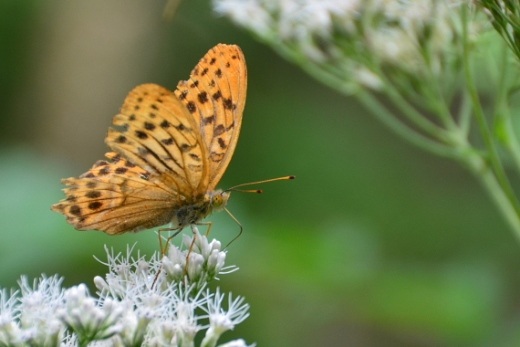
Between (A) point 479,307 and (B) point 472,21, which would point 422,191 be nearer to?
(A) point 479,307

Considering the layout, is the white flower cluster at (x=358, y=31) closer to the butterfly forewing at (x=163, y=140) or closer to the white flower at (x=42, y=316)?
the butterfly forewing at (x=163, y=140)

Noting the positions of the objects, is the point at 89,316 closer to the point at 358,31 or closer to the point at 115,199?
the point at 115,199

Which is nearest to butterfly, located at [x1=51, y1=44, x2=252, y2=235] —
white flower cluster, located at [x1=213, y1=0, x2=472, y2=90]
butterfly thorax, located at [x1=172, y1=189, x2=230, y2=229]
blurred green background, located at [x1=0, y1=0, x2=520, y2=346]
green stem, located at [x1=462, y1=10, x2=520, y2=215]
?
butterfly thorax, located at [x1=172, y1=189, x2=230, y2=229]

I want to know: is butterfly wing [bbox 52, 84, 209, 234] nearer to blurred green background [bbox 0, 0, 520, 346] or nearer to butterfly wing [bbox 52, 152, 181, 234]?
butterfly wing [bbox 52, 152, 181, 234]

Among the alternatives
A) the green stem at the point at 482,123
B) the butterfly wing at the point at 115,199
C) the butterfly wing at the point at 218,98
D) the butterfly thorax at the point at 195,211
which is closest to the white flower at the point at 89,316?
the butterfly wing at the point at 115,199

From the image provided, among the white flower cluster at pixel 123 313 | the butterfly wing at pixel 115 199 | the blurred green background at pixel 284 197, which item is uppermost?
the butterfly wing at pixel 115 199
